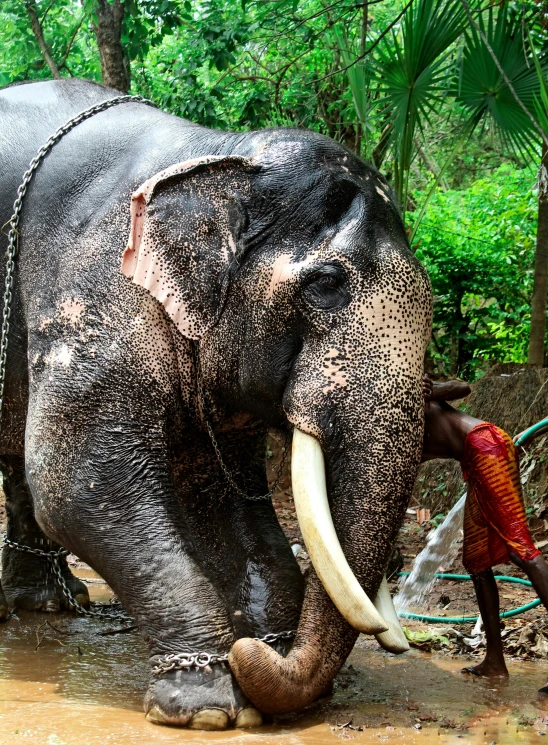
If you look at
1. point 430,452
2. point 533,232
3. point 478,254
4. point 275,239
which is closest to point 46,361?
point 275,239

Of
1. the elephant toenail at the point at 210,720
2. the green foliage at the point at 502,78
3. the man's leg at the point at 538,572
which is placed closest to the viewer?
the elephant toenail at the point at 210,720

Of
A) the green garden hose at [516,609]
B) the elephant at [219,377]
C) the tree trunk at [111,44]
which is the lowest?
the green garden hose at [516,609]

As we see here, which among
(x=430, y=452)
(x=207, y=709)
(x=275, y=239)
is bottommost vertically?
(x=207, y=709)

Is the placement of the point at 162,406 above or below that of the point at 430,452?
above

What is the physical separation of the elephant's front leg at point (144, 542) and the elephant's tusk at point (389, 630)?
50 centimetres

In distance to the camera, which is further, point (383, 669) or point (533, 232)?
point (533, 232)

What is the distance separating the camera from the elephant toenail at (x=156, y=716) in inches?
130

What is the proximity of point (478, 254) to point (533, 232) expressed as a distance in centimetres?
119

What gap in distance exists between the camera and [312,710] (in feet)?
11.5

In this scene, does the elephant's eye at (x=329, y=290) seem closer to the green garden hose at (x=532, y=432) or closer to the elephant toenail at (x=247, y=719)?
the elephant toenail at (x=247, y=719)

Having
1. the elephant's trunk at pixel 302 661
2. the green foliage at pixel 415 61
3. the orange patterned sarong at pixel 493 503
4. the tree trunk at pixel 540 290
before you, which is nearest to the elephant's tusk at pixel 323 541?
the elephant's trunk at pixel 302 661

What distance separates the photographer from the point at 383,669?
166 inches

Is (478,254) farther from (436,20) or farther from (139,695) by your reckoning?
(139,695)

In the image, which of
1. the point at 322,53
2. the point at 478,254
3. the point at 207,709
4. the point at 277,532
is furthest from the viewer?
the point at 478,254
